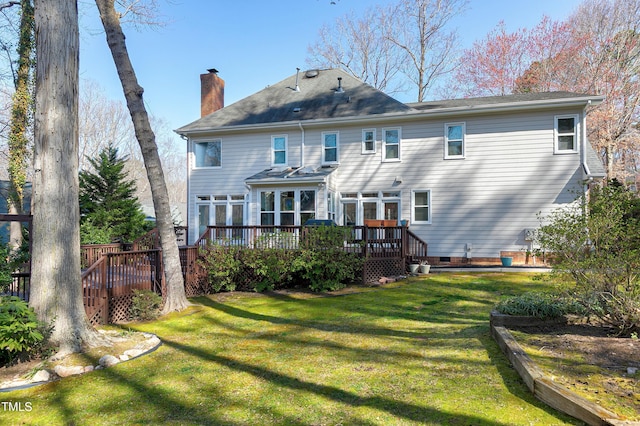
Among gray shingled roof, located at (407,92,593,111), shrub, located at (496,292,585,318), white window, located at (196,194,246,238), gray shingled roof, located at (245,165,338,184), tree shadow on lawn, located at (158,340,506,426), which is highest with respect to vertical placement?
gray shingled roof, located at (407,92,593,111)

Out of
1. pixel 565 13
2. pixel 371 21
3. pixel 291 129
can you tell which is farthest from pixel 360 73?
pixel 291 129

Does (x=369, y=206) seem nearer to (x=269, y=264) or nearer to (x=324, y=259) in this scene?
(x=324, y=259)

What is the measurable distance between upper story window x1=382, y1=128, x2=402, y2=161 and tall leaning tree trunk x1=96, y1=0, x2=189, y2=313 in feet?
29.4

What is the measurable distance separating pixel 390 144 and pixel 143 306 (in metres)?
10.3

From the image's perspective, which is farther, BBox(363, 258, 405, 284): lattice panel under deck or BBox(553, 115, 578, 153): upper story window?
BBox(553, 115, 578, 153): upper story window

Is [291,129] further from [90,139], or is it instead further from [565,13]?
[90,139]

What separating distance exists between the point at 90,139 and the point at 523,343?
36.5 metres

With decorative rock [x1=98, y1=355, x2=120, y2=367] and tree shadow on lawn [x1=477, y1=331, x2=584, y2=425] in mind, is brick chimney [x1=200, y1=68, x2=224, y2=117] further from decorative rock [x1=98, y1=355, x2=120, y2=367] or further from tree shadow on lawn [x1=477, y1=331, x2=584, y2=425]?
tree shadow on lawn [x1=477, y1=331, x2=584, y2=425]

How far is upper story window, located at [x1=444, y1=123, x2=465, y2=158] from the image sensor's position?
13420 millimetres

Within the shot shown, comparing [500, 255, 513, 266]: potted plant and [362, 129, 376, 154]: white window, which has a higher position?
[362, 129, 376, 154]: white window

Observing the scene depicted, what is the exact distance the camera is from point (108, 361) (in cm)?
462

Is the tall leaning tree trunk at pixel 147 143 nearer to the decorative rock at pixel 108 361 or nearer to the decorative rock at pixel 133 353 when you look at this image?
the decorative rock at pixel 133 353

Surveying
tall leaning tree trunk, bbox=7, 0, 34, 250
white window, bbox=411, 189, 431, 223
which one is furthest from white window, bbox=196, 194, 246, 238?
white window, bbox=411, 189, 431, 223

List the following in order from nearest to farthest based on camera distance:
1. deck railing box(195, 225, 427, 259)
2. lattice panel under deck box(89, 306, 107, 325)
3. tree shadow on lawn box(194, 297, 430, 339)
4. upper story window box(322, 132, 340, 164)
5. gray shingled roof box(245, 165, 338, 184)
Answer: tree shadow on lawn box(194, 297, 430, 339) → lattice panel under deck box(89, 306, 107, 325) → deck railing box(195, 225, 427, 259) → gray shingled roof box(245, 165, 338, 184) → upper story window box(322, 132, 340, 164)
